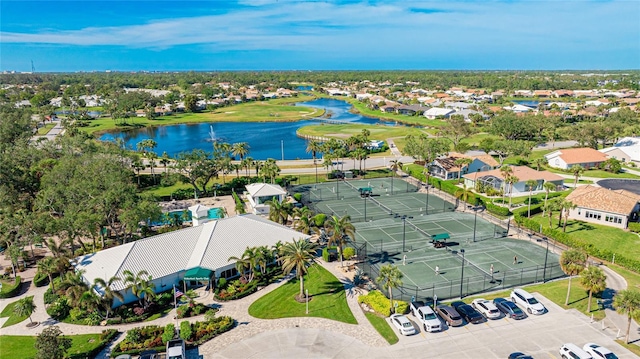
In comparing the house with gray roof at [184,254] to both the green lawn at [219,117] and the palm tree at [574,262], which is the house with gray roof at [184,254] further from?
the green lawn at [219,117]

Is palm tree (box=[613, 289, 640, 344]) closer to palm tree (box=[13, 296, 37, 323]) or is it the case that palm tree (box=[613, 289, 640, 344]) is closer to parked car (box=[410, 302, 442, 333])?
parked car (box=[410, 302, 442, 333])

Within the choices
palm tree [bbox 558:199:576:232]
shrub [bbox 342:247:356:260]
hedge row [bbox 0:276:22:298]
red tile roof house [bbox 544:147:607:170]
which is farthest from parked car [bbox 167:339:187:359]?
red tile roof house [bbox 544:147:607:170]

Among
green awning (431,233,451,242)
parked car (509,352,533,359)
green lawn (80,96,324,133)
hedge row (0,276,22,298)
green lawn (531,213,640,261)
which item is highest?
green lawn (80,96,324,133)

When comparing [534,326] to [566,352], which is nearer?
[566,352]

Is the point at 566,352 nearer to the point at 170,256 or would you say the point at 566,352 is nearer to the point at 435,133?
the point at 170,256

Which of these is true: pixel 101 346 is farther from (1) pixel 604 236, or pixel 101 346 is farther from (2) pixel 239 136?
(2) pixel 239 136

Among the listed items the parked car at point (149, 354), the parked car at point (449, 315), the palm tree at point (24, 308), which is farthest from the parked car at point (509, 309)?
the palm tree at point (24, 308)

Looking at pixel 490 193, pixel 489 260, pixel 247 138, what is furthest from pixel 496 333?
pixel 247 138
